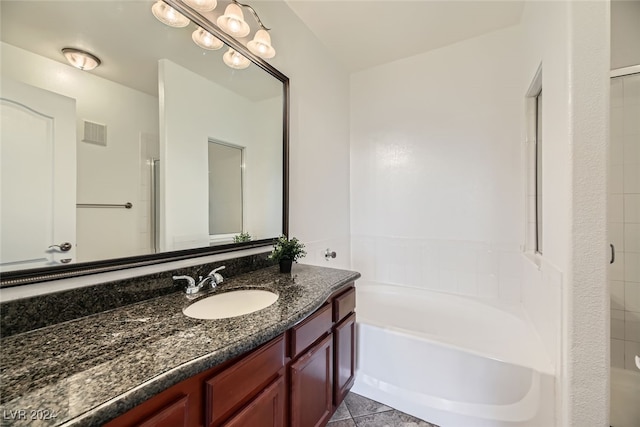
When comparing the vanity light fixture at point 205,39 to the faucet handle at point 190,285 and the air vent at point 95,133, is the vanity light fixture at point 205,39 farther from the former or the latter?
the faucet handle at point 190,285

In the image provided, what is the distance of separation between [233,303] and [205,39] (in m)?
1.33

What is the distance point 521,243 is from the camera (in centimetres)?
202

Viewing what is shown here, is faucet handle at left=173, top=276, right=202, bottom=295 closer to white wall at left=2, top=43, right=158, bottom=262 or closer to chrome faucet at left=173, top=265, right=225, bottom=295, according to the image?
chrome faucet at left=173, top=265, right=225, bottom=295

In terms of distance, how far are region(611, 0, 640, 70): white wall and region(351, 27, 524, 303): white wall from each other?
520 millimetres

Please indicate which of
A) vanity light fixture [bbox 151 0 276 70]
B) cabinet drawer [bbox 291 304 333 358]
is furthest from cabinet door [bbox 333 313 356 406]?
vanity light fixture [bbox 151 0 276 70]

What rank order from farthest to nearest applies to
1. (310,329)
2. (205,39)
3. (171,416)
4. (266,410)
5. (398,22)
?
1. (398,22)
2. (205,39)
3. (310,329)
4. (266,410)
5. (171,416)

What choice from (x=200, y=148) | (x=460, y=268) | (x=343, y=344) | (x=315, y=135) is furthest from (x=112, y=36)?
(x=460, y=268)

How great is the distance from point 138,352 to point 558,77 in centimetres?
191

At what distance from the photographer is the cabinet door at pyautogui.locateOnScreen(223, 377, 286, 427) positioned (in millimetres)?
791

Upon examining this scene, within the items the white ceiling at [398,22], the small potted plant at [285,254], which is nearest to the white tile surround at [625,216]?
the white ceiling at [398,22]

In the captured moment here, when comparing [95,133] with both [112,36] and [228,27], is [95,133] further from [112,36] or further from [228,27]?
[228,27]

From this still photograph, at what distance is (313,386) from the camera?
3.88 feet

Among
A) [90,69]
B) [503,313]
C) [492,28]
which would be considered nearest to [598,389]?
[503,313]

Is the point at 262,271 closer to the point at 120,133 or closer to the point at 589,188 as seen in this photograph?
the point at 120,133
